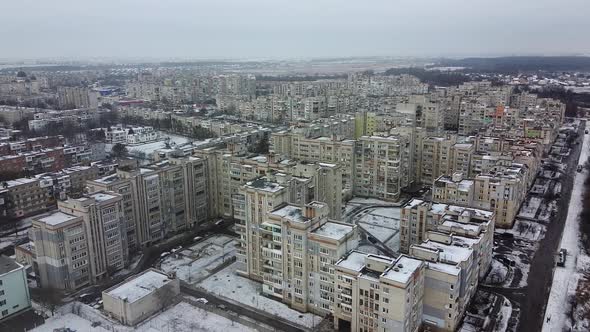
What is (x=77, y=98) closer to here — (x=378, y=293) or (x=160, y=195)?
(x=160, y=195)

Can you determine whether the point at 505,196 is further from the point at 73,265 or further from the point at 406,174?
the point at 73,265

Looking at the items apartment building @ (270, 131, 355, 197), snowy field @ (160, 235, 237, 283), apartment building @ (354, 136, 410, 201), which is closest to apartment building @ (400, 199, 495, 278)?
apartment building @ (354, 136, 410, 201)

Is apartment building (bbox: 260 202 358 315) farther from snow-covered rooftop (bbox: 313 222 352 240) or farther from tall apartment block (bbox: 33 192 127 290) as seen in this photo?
tall apartment block (bbox: 33 192 127 290)

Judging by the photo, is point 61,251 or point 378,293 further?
point 61,251

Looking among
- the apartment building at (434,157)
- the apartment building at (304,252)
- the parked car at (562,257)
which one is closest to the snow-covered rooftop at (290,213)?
the apartment building at (304,252)

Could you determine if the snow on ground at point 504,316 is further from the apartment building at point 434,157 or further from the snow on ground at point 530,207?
the apartment building at point 434,157

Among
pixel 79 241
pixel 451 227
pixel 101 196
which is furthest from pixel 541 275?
pixel 79 241
